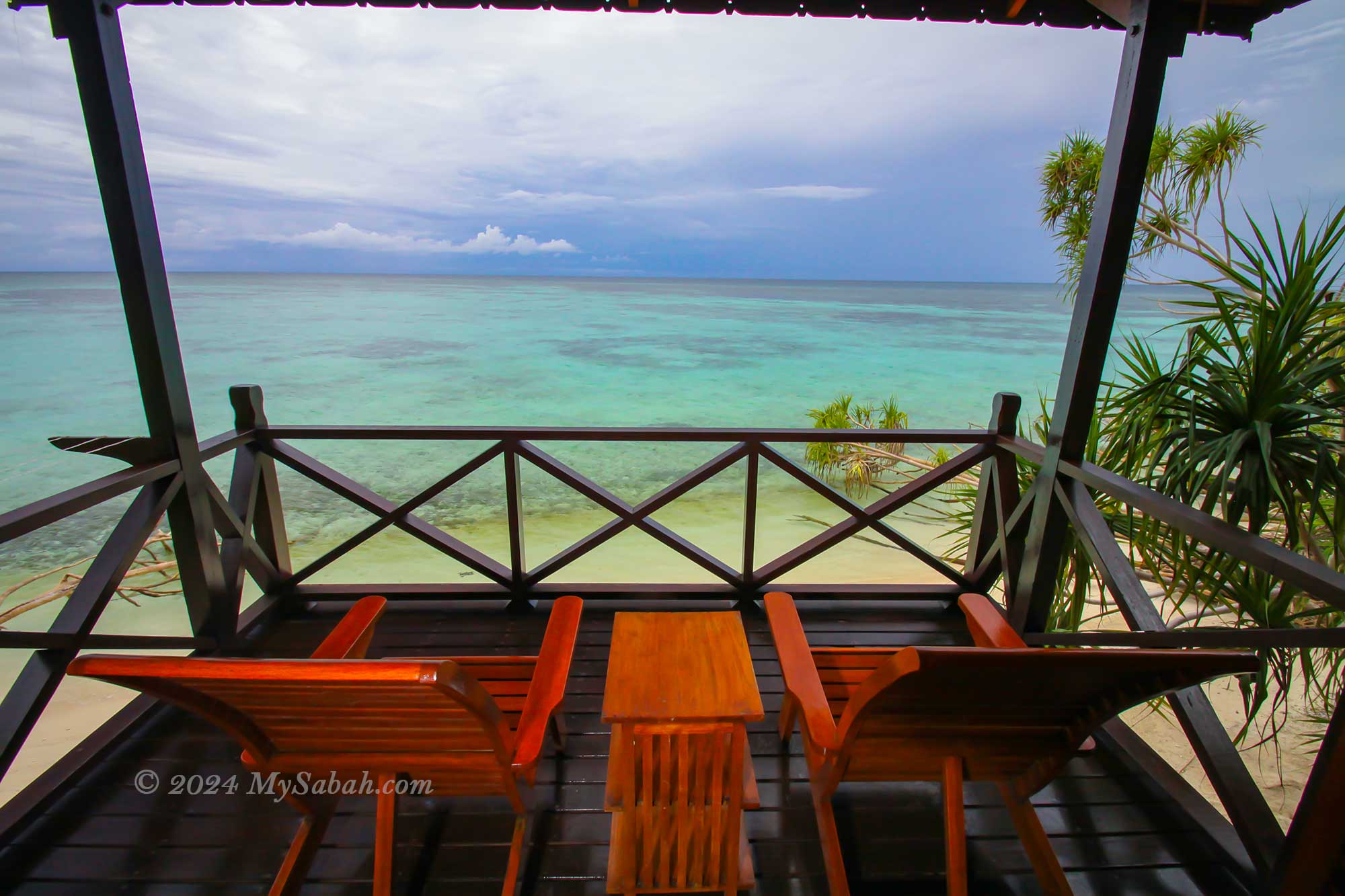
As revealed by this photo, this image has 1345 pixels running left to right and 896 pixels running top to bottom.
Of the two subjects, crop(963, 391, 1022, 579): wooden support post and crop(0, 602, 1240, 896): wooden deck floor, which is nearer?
crop(0, 602, 1240, 896): wooden deck floor

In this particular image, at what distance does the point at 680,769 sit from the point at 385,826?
663mm

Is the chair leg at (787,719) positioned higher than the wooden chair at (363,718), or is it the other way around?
the wooden chair at (363,718)

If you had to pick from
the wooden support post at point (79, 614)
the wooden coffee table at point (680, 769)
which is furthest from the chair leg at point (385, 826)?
the wooden support post at point (79, 614)

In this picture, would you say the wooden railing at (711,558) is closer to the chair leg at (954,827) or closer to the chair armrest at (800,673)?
the chair leg at (954,827)

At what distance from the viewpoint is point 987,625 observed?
1713 mm

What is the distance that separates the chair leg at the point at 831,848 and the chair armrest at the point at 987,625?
0.60 m

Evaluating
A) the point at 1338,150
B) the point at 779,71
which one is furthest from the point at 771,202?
the point at 1338,150

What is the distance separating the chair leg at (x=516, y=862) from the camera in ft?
4.51

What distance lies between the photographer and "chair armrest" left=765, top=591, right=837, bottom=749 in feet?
Result: 4.54

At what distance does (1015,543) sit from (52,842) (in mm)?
3248

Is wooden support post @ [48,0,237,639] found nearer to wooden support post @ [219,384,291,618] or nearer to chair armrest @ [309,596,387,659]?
wooden support post @ [219,384,291,618]

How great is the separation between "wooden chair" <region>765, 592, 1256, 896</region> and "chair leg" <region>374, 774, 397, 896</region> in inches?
36.6

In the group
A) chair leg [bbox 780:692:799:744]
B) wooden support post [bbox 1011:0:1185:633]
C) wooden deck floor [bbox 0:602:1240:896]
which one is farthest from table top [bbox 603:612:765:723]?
wooden support post [bbox 1011:0:1185:633]

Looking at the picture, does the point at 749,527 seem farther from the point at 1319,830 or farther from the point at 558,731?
the point at 1319,830
